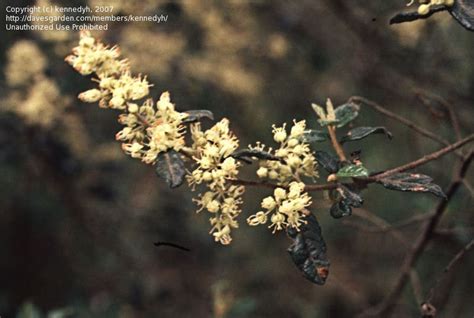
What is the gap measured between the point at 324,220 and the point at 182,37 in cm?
122

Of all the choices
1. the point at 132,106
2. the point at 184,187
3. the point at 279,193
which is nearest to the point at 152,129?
the point at 132,106

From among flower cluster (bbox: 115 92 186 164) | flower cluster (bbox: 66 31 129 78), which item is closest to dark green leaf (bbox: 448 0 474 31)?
flower cluster (bbox: 115 92 186 164)

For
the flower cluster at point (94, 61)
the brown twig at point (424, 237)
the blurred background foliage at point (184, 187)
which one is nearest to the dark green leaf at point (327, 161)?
the brown twig at point (424, 237)

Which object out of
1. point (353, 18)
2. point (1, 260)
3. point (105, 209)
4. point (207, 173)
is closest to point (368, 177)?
point (207, 173)

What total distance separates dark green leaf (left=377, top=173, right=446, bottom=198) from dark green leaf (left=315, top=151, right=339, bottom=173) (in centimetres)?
10

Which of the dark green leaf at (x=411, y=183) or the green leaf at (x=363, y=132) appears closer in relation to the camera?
the dark green leaf at (x=411, y=183)

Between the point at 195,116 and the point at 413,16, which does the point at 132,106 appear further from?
the point at 413,16

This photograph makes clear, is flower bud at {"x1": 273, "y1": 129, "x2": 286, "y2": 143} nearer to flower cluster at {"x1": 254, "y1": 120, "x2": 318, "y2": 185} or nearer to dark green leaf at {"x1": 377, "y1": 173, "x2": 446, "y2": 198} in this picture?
flower cluster at {"x1": 254, "y1": 120, "x2": 318, "y2": 185}

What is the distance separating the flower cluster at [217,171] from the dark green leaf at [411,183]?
302 millimetres

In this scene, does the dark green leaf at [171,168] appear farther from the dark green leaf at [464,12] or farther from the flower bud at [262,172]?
the dark green leaf at [464,12]

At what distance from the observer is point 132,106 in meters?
1.35

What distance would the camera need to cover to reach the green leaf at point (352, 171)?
4.25 ft

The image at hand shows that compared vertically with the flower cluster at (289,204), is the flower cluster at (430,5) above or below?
above

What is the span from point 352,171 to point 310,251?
0.18 metres
